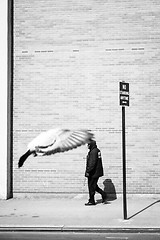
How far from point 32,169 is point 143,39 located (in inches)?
194

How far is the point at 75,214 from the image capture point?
8609 millimetres

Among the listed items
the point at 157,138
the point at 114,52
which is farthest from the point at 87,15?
the point at 157,138

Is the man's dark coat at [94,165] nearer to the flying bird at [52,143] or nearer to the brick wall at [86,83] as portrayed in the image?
the brick wall at [86,83]

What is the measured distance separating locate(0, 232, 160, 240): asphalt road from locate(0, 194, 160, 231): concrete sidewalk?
21 cm

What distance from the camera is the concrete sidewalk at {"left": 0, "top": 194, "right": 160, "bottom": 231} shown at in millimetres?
7480

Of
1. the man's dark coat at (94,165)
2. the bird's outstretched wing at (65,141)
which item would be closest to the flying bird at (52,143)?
the bird's outstretched wing at (65,141)

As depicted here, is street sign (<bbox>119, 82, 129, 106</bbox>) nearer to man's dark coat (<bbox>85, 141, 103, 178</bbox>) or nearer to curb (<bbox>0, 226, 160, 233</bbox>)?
man's dark coat (<bbox>85, 141, 103, 178</bbox>)

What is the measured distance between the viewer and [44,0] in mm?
11164

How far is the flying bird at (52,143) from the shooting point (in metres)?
10.9

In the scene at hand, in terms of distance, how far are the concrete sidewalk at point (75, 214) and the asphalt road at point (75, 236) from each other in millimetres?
213

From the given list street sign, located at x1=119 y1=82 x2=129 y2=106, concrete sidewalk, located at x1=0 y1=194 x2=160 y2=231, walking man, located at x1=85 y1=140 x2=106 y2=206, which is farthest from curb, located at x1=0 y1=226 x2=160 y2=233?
street sign, located at x1=119 y1=82 x2=129 y2=106

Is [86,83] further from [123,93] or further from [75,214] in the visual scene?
[75,214]

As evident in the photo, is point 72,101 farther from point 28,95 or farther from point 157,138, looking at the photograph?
point 157,138

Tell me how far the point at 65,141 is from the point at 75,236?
422 cm
